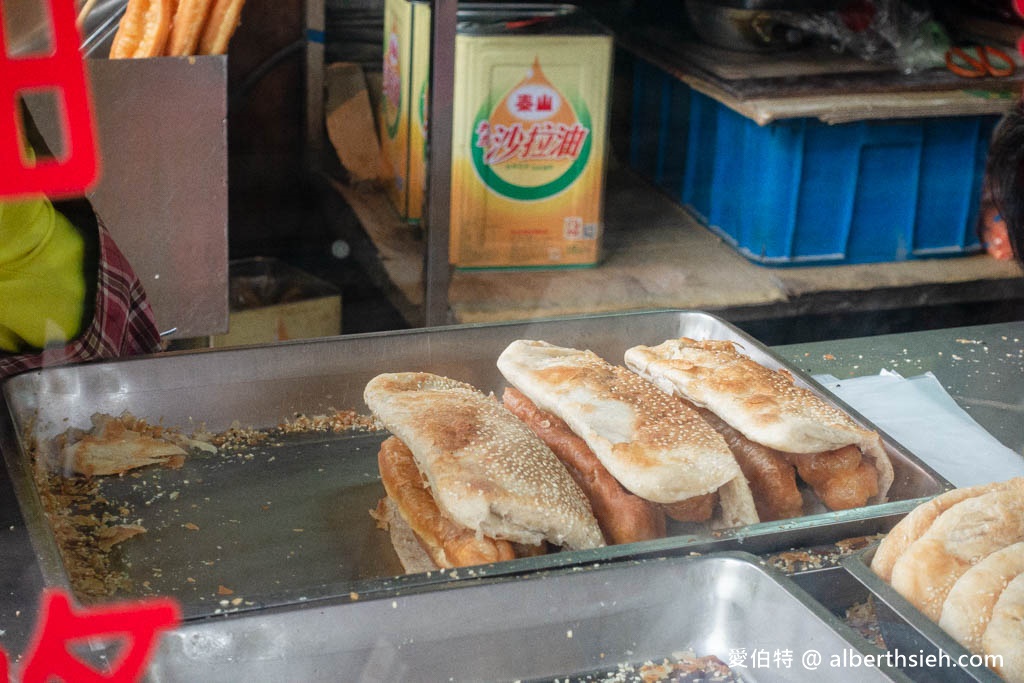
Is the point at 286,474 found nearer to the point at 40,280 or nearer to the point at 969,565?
the point at 40,280

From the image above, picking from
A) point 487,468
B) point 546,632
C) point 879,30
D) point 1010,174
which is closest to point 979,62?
point 879,30

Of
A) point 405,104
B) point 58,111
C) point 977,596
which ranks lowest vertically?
point 977,596

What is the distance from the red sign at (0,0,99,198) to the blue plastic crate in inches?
66.7

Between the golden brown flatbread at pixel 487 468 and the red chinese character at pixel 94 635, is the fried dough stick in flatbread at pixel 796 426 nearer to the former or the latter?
the golden brown flatbread at pixel 487 468

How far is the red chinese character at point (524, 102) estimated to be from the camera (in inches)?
76.7

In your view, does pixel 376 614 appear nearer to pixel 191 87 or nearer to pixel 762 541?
pixel 762 541

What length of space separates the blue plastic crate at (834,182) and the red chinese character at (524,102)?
1.48 ft

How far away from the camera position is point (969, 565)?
31.5 inches

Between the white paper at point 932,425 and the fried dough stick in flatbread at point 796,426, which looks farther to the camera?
the white paper at point 932,425

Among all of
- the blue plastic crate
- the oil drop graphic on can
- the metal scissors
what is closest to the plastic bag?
the metal scissors

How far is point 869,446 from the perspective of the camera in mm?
1044

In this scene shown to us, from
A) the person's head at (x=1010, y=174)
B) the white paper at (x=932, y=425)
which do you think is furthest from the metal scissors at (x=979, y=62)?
the white paper at (x=932, y=425)

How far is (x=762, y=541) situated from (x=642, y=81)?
5.47 feet

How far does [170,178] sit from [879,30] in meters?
1.51
